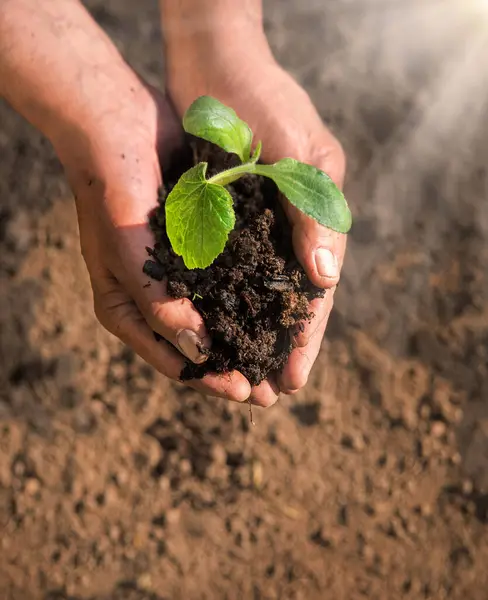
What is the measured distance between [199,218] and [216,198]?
0.14 ft

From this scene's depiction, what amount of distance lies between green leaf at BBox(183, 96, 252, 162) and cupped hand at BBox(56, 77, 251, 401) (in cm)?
22

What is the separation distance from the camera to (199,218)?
3.43 ft

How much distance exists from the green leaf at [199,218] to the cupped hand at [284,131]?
20cm

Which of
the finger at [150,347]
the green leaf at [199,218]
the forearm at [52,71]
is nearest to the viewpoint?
the green leaf at [199,218]

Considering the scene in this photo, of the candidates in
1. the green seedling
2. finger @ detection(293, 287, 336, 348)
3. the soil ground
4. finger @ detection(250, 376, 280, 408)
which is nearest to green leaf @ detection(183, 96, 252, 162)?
the green seedling

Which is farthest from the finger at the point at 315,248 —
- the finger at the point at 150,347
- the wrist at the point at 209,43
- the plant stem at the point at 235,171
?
the wrist at the point at 209,43

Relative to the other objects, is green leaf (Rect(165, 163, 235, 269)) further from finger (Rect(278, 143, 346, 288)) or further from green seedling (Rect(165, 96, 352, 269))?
finger (Rect(278, 143, 346, 288))

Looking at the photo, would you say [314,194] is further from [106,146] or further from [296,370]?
[106,146]

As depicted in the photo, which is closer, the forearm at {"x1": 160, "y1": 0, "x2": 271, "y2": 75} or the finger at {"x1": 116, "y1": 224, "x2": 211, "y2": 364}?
the finger at {"x1": 116, "y1": 224, "x2": 211, "y2": 364}

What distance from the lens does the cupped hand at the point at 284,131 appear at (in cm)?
118

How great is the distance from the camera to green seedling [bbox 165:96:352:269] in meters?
1.04

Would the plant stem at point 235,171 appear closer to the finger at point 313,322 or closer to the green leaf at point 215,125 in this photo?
the green leaf at point 215,125

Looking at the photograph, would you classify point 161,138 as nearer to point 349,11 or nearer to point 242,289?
point 242,289

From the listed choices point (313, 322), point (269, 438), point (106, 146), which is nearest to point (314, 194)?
point (313, 322)
